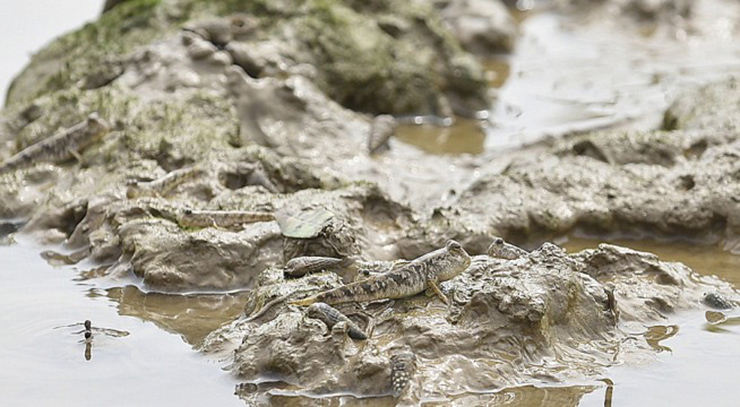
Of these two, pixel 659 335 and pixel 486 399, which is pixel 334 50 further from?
pixel 486 399

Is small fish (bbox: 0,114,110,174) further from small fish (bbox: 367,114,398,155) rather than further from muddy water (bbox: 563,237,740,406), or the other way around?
muddy water (bbox: 563,237,740,406)

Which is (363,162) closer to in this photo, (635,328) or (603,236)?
(603,236)

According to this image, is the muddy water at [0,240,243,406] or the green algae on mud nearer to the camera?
the muddy water at [0,240,243,406]

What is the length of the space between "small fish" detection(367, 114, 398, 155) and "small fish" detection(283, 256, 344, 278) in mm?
3797

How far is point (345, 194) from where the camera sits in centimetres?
696

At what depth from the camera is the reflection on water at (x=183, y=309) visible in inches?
228

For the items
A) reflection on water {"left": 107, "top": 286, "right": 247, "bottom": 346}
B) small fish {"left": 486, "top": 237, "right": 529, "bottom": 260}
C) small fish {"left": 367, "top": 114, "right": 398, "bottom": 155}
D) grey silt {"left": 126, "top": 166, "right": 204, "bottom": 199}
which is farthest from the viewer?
small fish {"left": 367, "top": 114, "right": 398, "bottom": 155}

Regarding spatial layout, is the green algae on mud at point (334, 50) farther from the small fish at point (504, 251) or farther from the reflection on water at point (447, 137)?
the small fish at point (504, 251)

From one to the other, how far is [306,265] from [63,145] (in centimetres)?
317

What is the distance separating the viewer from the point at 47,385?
503 centimetres

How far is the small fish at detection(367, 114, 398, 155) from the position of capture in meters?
9.59

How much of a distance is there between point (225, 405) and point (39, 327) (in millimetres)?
1518

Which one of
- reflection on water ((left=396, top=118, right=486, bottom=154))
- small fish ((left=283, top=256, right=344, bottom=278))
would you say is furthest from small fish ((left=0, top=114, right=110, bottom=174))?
reflection on water ((left=396, top=118, right=486, bottom=154))

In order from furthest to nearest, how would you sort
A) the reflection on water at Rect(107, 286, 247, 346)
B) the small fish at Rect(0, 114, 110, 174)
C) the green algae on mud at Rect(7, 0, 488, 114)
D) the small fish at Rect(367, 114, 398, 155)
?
1. the green algae on mud at Rect(7, 0, 488, 114)
2. the small fish at Rect(367, 114, 398, 155)
3. the small fish at Rect(0, 114, 110, 174)
4. the reflection on water at Rect(107, 286, 247, 346)
